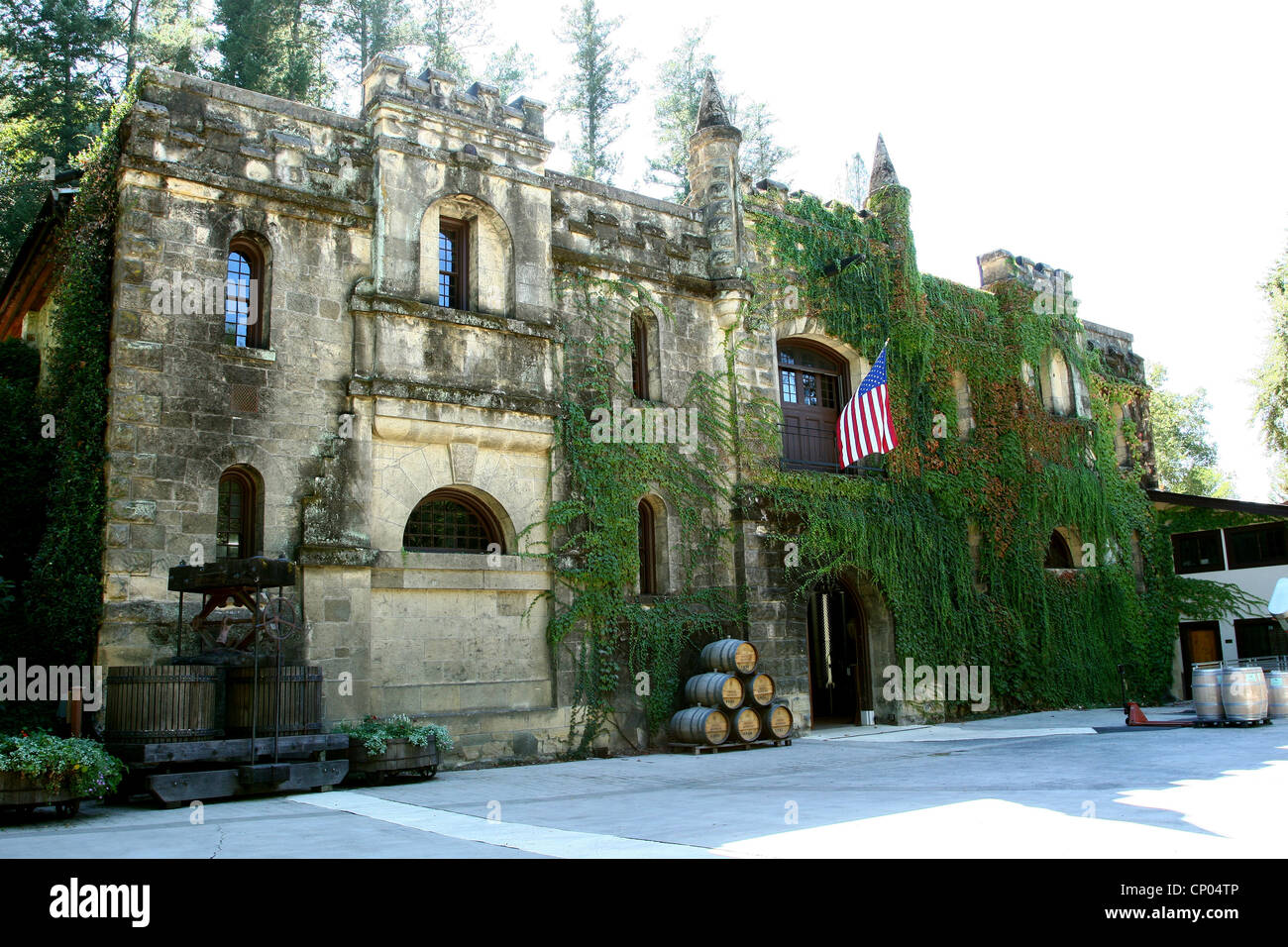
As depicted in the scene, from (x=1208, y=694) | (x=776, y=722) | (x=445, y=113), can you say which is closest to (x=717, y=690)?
(x=776, y=722)

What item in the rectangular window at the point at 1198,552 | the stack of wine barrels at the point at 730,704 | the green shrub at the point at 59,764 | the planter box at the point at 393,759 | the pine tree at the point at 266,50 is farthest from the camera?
the pine tree at the point at 266,50

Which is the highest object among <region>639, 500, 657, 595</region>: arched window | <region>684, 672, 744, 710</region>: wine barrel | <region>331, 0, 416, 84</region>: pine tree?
<region>331, 0, 416, 84</region>: pine tree

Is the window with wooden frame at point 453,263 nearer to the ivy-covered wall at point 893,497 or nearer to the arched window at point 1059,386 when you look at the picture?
the ivy-covered wall at point 893,497

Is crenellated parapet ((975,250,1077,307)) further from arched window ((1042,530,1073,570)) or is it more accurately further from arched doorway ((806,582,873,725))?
arched doorway ((806,582,873,725))

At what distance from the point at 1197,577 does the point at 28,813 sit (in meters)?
28.9

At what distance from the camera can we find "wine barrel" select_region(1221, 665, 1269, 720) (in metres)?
18.1

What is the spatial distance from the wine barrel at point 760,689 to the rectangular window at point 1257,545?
18.2 metres

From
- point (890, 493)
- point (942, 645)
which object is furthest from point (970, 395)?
point (942, 645)

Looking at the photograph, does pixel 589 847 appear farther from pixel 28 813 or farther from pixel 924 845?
pixel 28 813

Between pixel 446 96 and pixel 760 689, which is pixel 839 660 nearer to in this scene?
pixel 760 689

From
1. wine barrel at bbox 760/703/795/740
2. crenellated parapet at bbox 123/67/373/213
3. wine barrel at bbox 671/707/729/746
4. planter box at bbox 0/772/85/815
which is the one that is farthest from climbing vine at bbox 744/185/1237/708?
planter box at bbox 0/772/85/815

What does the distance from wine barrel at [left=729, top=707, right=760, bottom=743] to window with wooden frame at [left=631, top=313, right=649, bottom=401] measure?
5.91m

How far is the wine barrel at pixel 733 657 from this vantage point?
17.5 meters

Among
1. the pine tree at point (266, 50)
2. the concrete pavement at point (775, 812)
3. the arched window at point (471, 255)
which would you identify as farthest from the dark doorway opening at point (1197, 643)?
the pine tree at point (266, 50)
